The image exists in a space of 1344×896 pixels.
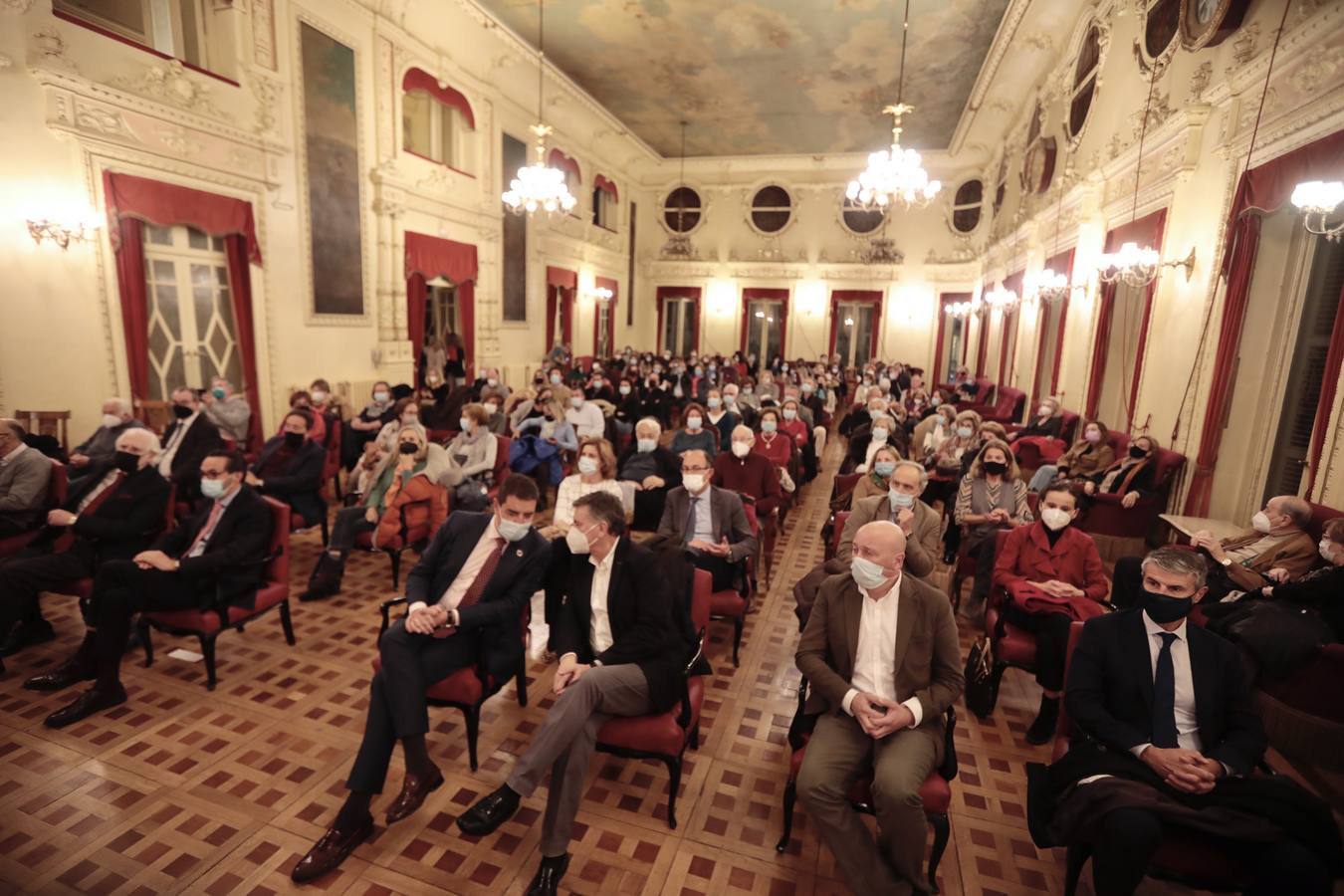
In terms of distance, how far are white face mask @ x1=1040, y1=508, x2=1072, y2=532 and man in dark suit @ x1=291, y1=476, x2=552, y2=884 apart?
2.87 m

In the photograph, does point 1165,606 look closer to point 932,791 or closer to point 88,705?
point 932,791

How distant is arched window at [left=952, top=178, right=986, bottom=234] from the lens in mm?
19094

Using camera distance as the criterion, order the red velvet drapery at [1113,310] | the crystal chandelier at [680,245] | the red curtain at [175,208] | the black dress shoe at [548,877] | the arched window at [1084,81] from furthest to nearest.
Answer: the crystal chandelier at [680,245]
the arched window at [1084,81]
the red velvet drapery at [1113,310]
the red curtain at [175,208]
the black dress shoe at [548,877]

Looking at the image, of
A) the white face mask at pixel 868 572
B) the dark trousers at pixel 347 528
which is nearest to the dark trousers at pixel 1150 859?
the white face mask at pixel 868 572

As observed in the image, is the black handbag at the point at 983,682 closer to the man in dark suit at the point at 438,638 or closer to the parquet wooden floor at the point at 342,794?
the parquet wooden floor at the point at 342,794

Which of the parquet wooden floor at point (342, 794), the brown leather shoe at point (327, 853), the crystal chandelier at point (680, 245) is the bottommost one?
the parquet wooden floor at point (342, 794)

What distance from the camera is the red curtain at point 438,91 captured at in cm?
1044

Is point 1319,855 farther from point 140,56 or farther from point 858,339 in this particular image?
point 858,339

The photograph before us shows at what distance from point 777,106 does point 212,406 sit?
13.3 m

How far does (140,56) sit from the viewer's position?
6.73m

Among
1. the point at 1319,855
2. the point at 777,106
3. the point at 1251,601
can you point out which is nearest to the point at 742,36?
the point at 777,106

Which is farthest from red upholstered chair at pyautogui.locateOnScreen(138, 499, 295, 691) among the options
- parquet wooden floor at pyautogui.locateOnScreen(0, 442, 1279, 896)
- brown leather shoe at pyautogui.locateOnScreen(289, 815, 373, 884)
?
brown leather shoe at pyautogui.locateOnScreen(289, 815, 373, 884)

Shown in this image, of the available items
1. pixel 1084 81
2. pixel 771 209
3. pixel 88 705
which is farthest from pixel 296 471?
pixel 771 209

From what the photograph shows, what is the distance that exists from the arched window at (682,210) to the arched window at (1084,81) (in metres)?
13.0
